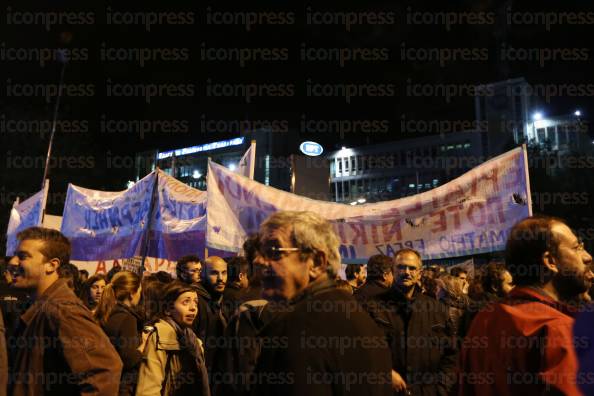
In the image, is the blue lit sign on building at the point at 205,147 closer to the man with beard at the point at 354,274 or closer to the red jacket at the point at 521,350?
the man with beard at the point at 354,274

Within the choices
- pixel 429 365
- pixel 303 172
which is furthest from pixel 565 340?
pixel 303 172

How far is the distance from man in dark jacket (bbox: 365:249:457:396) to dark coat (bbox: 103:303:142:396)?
207 cm

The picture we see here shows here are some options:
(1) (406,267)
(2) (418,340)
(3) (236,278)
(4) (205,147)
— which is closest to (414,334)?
(2) (418,340)

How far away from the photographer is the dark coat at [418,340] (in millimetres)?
4887

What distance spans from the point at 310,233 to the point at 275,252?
7.3 inches

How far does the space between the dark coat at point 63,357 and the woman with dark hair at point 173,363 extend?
51.7 inches

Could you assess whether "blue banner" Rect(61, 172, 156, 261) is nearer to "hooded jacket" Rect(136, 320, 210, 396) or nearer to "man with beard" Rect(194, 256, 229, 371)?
"man with beard" Rect(194, 256, 229, 371)

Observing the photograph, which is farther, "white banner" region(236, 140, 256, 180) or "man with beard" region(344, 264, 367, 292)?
"white banner" region(236, 140, 256, 180)

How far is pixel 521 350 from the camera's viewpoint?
7.64 ft

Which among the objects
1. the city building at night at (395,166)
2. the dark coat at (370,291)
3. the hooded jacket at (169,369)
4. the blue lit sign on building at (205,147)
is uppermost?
the blue lit sign on building at (205,147)

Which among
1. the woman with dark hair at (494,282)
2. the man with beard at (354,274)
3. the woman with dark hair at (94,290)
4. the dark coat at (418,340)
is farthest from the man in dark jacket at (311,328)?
the man with beard at (354,274)

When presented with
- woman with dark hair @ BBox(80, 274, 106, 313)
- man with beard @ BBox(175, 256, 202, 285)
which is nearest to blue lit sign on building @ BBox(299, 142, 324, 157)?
woman with dark hair @ BBox(80, 274, 106, 313)

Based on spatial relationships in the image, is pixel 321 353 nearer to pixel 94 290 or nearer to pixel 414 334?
pixel 414 334

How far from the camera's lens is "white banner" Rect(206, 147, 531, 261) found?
593cm
